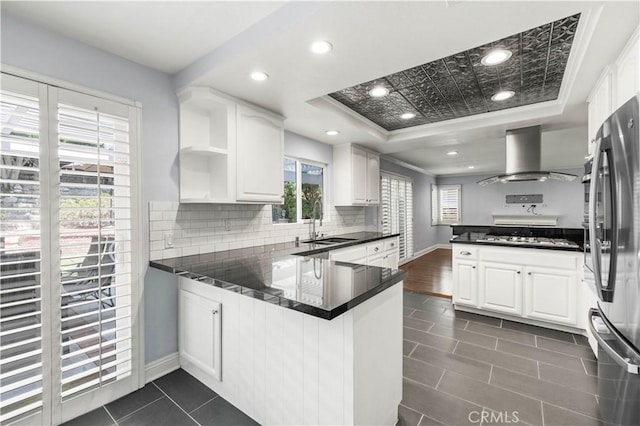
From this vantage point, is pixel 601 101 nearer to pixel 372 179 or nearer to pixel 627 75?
pixel 627 75

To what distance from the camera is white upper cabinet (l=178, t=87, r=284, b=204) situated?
238 cm

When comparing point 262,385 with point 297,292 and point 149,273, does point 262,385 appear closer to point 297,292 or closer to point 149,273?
point 297,292

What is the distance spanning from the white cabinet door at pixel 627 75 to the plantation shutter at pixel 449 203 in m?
7.74

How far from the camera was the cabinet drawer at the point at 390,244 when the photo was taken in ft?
14.0

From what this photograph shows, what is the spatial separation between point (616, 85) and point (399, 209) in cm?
477

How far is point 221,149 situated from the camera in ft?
7.82

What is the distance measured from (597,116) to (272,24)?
2.55 meters

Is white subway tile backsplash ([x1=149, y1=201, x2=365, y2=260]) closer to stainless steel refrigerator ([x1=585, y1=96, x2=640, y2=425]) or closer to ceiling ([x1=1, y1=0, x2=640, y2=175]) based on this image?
ceiling ([x1=1, y1=0, x2=640, y2=175])

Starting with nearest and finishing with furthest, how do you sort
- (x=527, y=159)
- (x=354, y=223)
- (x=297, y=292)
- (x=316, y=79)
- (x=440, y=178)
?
(x=297, y=292)
(x=316, y=79)
(x=527, y=159)
(x=354, y=223)
(x=440, y=178)

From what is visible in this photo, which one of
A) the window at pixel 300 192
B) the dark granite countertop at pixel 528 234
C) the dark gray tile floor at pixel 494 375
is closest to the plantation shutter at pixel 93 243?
the window at pixel 300 192

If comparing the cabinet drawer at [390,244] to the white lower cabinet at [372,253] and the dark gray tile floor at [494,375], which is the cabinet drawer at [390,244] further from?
the dark gray tile floor at [494,375]

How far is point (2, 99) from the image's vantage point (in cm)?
158

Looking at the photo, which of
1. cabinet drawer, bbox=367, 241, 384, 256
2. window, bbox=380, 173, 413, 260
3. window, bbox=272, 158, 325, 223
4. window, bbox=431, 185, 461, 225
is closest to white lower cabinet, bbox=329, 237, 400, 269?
cabinet drawer, bbox=367, 241, 384, 256

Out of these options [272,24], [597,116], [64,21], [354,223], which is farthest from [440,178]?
[64,21]
